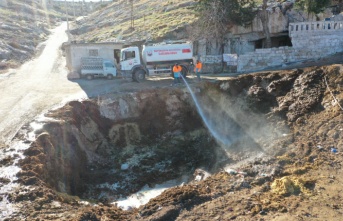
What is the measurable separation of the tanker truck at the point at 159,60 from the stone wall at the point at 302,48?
17.1ft

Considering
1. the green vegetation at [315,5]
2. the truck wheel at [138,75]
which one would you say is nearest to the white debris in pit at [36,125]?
the truck wheel at [138,75]

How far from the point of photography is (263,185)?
10.9 metres

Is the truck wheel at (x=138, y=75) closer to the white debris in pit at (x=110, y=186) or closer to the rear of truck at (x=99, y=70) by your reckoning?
the rear of truck at (x=99, y=70)

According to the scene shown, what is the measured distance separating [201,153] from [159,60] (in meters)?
9.07

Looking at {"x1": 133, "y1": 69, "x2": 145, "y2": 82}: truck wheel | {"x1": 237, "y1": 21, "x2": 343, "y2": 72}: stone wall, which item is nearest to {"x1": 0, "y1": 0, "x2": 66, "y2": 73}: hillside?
{"x1": 133, "y1": 69, "x2": 145, "y2": 82}: truck wheel

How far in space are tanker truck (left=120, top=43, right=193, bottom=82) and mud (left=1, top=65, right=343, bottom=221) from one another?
358 cm

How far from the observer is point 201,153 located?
16.9 m

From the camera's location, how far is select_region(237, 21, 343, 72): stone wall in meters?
24.8

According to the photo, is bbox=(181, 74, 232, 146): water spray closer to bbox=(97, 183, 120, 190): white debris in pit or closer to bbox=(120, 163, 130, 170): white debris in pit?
bbox=(120, 163, 130, 170): white debris in pit

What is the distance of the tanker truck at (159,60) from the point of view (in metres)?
23.2

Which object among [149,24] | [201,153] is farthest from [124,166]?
[149,24]

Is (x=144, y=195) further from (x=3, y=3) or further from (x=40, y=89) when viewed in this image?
(x=3, y=3)

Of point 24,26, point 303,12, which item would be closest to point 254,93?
point 303,12

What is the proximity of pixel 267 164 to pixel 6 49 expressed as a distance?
116 ft
